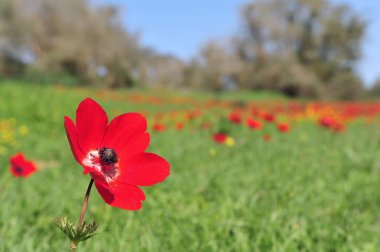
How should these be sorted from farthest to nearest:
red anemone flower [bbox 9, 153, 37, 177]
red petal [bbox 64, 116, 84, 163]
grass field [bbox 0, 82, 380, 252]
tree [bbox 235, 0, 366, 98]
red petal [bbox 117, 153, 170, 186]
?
1. tree [bbox 235, 0, 366, 98]
2. red anemone flower [bbox 9, 153, 37, 177]
3. grass field [bbox 0, 82, 380, 252]
4. red petal [bbox 117, 153, 170, 186]
5. red petal [bbox 64, 116, 84, 163]

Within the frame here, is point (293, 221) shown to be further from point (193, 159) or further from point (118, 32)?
point (118, 32)

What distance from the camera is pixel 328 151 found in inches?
186

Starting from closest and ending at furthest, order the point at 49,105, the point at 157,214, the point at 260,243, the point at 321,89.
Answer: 1. the point at 260,243
2. the point at 157,214
3. the point at 49,105
4. the point at 321,89

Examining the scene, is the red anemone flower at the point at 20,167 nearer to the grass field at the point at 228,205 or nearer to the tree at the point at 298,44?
the grass field at the point at 228,205

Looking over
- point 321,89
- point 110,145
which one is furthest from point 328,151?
point 321,89

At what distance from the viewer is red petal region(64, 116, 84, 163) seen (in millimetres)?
779

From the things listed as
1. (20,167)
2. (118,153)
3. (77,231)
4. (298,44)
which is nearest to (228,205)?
(20,167)

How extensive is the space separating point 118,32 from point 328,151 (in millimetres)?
30937

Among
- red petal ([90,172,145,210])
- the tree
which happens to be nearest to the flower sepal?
red petal ([90,172,145,210])

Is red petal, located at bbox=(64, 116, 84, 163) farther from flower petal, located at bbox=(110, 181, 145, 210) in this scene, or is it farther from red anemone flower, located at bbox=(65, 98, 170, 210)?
flower petal, located at bbox=(110, 181, 145, 210)

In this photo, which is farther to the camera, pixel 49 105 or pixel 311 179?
pixel 49 105

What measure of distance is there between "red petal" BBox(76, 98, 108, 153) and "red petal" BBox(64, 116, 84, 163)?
0.08ft

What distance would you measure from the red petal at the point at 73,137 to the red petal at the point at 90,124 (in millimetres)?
26

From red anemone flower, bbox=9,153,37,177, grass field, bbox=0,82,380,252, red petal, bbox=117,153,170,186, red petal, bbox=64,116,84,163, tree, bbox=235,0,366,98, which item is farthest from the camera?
tree, bbox=235,0,366,98
